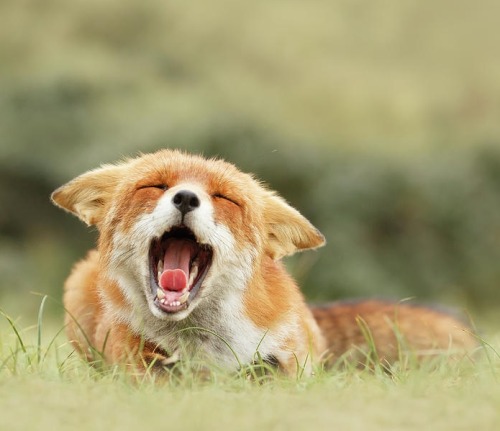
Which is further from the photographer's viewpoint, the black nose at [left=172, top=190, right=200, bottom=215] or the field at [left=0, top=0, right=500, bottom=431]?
the field at [left=0, top=0, right=500, bottom=431]

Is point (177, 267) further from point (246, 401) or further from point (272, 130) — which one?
point (272, 130)

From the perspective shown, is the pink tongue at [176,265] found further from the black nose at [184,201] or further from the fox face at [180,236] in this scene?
the black nose at [184,201]

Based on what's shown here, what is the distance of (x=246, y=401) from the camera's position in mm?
3473

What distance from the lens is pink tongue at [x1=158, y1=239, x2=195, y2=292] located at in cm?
454

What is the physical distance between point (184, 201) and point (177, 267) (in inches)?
16.5

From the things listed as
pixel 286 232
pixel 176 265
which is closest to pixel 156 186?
pixel 176 265

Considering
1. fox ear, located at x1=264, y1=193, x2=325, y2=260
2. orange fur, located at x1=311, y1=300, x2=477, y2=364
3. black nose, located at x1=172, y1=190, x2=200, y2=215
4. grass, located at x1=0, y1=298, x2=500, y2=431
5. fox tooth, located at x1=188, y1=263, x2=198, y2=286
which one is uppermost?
black nose, located at x1=172, y1=190, x2=200, y2=215

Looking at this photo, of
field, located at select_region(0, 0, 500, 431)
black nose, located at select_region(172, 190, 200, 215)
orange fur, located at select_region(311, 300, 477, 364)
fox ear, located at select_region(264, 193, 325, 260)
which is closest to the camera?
black nose, located at select_region(172, 190, 200, 215)

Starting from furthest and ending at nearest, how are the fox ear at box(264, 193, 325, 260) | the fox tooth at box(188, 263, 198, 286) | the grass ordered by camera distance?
the fox ear at box(264, 193, 325, 260), the fox tooth at box(188, 263, 198, 286), the grass

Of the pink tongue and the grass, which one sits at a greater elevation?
the pink tongue

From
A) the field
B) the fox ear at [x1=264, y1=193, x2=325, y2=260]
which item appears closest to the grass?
the fox ear at [x1=264, y1=193, x2=325, y2=260]

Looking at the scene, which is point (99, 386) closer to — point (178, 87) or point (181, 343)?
point (181, 343)

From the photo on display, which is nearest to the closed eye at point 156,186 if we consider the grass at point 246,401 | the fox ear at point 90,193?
the fox ear at point 90,193

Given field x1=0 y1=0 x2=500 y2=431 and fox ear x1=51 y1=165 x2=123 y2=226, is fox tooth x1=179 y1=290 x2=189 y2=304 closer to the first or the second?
fox ear x1=51 y1=165 x2=123 y2=226
